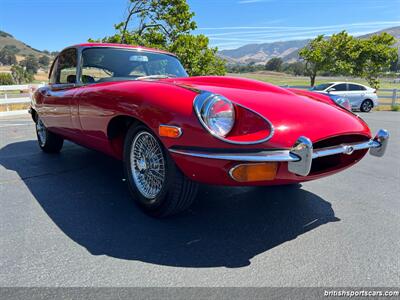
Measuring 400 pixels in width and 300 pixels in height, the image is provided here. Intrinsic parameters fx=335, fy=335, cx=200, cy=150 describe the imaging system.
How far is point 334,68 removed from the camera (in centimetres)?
1895

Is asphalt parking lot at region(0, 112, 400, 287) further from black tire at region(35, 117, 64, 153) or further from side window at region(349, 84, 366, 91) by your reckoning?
side window at region(349, 84, 366, 91)

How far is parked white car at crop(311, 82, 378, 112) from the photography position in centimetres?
1412

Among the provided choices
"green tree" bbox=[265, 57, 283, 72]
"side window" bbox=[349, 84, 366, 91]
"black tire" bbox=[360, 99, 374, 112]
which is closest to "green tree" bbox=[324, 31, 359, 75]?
"side window" bbox=[349, 84, 366, 91]

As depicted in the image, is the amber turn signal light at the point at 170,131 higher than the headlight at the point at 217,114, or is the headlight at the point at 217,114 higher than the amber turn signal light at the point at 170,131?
the headlight at the point at 217,114

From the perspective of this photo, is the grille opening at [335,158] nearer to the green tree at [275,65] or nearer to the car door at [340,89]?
the car door at [340,89]

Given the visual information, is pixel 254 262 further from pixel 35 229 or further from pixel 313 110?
pixel 35 229

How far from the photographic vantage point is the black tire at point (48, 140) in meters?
4.85

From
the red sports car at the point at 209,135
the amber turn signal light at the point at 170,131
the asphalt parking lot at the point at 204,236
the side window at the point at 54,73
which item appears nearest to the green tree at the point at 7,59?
the side window at the point at 54,73

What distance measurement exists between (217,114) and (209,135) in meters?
0.18

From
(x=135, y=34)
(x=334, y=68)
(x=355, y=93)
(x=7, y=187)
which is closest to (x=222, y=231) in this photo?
(x=7, y=187)

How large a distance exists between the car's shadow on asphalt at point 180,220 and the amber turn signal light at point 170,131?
2.43 ft

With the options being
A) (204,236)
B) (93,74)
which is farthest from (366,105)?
(204,236)

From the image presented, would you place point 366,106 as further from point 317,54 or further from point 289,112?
point 289,112

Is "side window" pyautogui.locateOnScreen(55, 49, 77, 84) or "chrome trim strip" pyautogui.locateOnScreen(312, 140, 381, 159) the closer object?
"chrome trim strip" pyautogui.locateOnScreen(312, 140, 381, 159)
